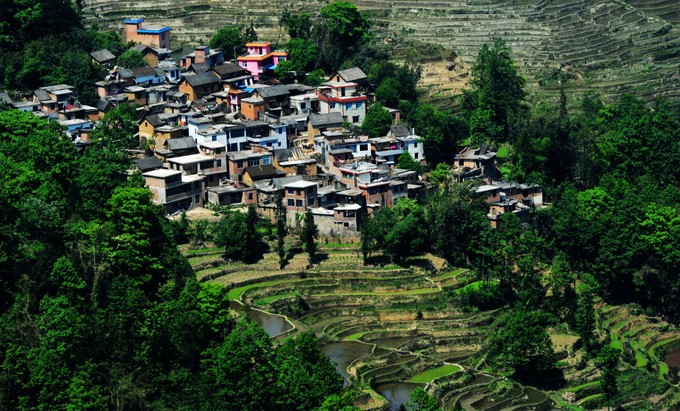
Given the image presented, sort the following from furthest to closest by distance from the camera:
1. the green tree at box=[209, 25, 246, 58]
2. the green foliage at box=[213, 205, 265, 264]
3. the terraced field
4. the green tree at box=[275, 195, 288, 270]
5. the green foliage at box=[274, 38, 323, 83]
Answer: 1. the terraced field
2. the green tree at box=[209, 25, 246, 58]
3. the green foliage at box=[274, 38, 323, 83]
4. the green tree at box=[275, 195, 288, 270]
5. the green foliage at box=[213, 205, 265, 264]

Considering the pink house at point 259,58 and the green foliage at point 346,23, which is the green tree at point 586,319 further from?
the green foliage at point 346,23

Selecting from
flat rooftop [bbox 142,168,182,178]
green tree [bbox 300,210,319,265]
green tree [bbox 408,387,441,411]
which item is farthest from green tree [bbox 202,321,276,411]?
flat rooftop [bbox 142,168,182,178]

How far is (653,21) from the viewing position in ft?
225

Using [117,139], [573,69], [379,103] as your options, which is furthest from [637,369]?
[573,69]

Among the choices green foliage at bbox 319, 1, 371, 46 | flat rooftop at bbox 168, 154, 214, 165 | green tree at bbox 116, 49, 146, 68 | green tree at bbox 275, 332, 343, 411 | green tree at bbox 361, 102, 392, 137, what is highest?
green foliage at bbox 319, 1, 371, 46

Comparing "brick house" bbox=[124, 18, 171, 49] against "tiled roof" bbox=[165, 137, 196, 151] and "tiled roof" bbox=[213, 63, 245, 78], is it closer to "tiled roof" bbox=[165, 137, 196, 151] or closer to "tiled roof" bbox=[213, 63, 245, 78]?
"tiled roof" bbox=[213, 63, 245, 78]

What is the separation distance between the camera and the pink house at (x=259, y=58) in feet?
181

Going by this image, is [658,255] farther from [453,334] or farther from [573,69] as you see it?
[573,69]

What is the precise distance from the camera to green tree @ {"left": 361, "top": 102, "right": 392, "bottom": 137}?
50.8 meters

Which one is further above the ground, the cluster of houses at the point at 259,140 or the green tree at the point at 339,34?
the green tree at the point at 339,34

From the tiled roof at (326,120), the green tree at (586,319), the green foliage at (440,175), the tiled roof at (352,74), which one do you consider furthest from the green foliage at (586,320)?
the tiled roof at (352,74)

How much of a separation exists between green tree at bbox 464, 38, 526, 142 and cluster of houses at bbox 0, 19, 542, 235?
2606 mm

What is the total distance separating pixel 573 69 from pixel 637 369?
22.4 m

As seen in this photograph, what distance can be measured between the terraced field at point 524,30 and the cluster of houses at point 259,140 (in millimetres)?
7750
